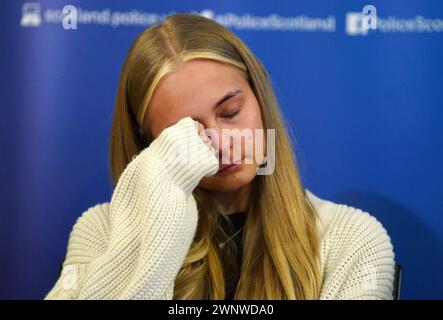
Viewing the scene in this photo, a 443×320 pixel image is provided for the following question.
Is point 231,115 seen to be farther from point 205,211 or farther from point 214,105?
point 205,211

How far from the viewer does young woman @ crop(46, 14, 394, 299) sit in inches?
36.4

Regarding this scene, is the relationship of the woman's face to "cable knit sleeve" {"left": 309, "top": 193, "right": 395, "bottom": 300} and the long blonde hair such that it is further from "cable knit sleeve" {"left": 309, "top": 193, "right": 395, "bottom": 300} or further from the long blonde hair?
"cable knit sleeve" {"left": 309, "top": 193, "right": 395, "bottom": 300}

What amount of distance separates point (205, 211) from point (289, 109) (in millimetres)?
289

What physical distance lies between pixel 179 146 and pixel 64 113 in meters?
0.40

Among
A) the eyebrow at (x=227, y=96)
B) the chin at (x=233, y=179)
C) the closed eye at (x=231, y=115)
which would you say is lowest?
the chin at (x=233, y=179)

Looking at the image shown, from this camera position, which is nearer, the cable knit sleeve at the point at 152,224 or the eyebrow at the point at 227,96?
the cable knit sleeve at the point at 152,224

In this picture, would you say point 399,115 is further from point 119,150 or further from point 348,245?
point 119,150

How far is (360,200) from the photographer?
123cm

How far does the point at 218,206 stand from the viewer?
3.70ft

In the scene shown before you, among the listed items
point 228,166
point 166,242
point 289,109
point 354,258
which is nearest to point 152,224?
point 166,242

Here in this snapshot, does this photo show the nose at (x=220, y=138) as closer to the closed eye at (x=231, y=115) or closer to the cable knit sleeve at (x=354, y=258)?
the closed eye at (x=231, y=115)

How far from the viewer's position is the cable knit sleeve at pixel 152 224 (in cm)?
90

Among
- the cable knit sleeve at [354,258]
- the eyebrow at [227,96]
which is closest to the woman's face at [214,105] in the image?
the eyebrow at [227,96]

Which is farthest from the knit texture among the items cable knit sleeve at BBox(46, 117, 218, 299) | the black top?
the black top
